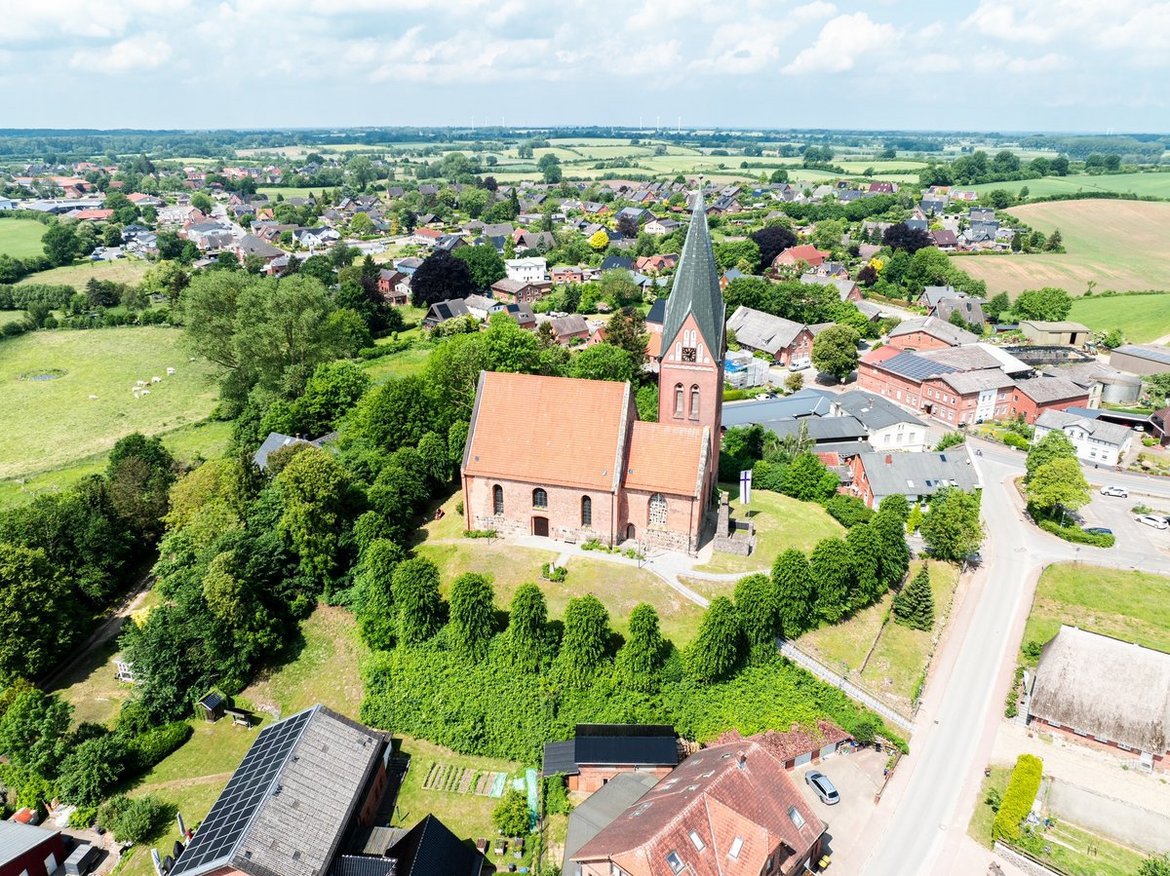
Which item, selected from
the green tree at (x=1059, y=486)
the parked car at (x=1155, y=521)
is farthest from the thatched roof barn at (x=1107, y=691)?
the parked car at (x=1155, y=521)

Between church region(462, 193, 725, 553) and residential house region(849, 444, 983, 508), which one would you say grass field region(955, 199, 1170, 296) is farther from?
church region(462, 193, 725, 553)

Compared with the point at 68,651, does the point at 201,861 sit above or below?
above

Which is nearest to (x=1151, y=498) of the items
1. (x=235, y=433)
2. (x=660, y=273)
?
(x=235, y=433)

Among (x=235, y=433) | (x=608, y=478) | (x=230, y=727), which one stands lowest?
(x=230, y=727)

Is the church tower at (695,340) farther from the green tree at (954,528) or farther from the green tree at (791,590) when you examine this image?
the green tree at (954,528)

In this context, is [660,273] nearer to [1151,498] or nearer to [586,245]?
[586,245]

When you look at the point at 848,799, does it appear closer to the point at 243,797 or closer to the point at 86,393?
the point at 243,797
